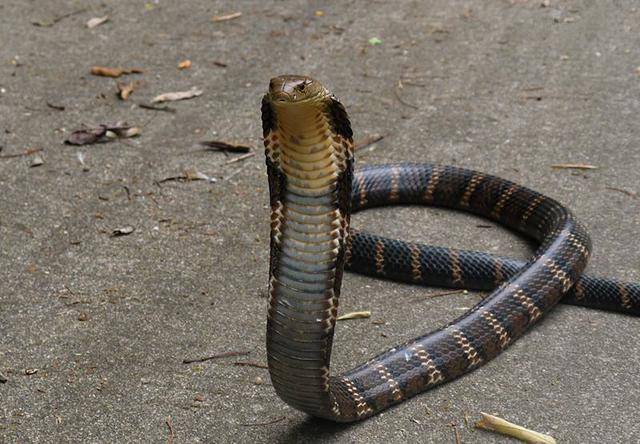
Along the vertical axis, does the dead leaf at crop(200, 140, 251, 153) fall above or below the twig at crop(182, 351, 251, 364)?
below

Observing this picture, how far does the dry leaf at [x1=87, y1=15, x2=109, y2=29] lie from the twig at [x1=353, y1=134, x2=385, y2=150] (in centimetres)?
335

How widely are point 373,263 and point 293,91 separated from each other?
2.43m

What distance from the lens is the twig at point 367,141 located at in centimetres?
736

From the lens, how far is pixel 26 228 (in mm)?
6148

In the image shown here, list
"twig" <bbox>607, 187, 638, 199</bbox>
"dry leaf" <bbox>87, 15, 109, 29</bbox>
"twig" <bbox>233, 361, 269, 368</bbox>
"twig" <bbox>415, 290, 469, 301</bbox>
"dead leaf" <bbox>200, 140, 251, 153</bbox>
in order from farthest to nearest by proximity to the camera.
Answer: "dry leaf" <bbox>87, 15, 109, 29</bbox>
"dead leaf" <bbox>200, 140, 251, 153</bbox>
"twig" <bbox>607, 187, 638, 199</bbox>
"twig" <bbox>415, 290, 469, 301</bbox>
"twig" <bbox>233, 361, 269, 368</bbox>

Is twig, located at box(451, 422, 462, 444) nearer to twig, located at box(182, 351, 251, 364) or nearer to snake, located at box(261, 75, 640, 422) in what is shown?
snake, located at box(261, 75, 640, 422)

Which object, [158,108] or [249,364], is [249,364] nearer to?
[249,364]

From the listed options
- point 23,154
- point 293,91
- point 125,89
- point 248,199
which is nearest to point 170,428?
point 293,91

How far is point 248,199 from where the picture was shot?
6594 mm

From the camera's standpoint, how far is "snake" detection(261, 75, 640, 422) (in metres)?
3.75

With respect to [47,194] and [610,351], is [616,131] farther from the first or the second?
[47,194]

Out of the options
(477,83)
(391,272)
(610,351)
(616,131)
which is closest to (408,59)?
(477,83)

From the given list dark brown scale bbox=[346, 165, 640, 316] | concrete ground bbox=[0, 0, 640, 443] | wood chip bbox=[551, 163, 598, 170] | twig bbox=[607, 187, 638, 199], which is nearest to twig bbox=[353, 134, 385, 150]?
concrete ground bbox=[0, 0, 640, 443]

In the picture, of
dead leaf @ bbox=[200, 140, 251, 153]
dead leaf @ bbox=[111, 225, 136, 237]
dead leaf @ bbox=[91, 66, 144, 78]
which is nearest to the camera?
dead leaf @ bbox=[111, 225, 136, 237]
